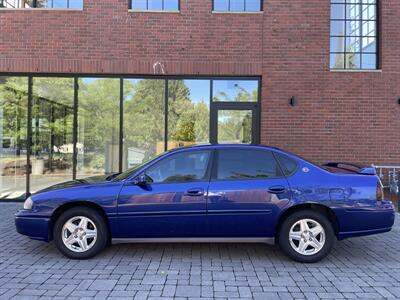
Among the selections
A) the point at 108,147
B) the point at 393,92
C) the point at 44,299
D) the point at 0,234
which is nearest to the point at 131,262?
the point at 44,299

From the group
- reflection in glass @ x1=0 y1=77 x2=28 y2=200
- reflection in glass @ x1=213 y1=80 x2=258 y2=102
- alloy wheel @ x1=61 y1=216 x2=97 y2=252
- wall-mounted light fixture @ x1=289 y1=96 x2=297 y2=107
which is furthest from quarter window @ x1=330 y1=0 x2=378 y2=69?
reflection in glass @ x1=0 y1=77 x2=28 y2=200

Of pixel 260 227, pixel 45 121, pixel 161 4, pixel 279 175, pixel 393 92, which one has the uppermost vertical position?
pixel 161 4

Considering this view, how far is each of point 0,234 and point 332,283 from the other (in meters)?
5.24

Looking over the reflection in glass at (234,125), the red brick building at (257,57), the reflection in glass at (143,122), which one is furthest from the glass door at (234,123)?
the reflection in glass at (143,122)

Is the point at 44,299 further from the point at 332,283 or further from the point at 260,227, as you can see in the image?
the point at 332,283

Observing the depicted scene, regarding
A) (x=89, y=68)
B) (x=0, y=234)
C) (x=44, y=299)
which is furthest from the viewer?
(x=89, y=68)

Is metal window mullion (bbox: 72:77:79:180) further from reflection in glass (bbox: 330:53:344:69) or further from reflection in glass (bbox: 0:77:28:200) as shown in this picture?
reflection in glass (bbox: 330:53:344:69)

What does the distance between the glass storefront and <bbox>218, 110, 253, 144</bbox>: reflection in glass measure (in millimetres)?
24

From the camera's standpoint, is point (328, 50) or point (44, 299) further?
point (328, 50)

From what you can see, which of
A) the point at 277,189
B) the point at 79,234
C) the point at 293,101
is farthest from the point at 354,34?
the point at 79,234

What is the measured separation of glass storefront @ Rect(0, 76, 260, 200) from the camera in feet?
32.8

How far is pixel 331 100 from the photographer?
9789mm

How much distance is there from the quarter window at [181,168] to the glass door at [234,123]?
4.39 metres

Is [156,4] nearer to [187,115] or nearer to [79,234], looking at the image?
[187,115]
